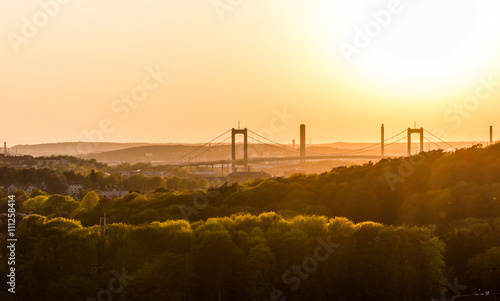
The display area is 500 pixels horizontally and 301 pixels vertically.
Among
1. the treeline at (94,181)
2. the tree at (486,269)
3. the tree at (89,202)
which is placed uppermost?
the treeline at (94,181)

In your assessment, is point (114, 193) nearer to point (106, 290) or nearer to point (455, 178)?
point (455, 178)

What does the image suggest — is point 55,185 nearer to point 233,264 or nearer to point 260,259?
point 233,264

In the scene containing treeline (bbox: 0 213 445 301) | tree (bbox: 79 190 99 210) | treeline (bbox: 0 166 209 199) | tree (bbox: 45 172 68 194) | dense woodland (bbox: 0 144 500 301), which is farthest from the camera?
treeline (bbox: 0 166 209 199)

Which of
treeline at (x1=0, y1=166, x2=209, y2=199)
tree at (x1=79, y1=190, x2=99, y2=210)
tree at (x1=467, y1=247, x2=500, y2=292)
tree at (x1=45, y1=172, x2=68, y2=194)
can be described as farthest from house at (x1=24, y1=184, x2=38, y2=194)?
tree at (x1=467, y1=247, x2=500, y2=292)

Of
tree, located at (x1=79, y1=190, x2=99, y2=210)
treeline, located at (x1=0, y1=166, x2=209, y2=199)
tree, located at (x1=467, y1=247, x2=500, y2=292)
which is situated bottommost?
tree, located at (x1=467, y1=247, x2=500, y2=292)

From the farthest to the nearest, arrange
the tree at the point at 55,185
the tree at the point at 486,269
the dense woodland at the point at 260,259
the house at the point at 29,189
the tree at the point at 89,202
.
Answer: the tree at the point at 55,185, the house at the point at 29,189, the tree at the point at 89,202, the tree at the point at 486,269, the dense woodland at the point at 260,259

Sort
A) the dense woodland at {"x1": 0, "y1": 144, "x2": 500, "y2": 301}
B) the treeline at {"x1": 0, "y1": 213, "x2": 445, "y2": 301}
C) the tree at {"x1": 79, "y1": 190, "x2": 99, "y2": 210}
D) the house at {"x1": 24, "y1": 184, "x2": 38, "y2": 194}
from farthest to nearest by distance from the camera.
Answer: the house at {"x1": 24, "y1": 184, "x2": 38, "y2": 194}, the tree at {"x1": 79, "y1": 190, "x2": 99, "y2": 210}, the dense woodland at {"x1": 0, "y1": 144, "x2": 500, "y2": 301}, the treeline at {"x1": 0, "y1": 213, "x2": 445, "y2": 301}

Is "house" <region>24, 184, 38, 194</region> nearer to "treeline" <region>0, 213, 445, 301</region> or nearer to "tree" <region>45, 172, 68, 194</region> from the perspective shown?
"tree" <region>45, 172, 68, 194</region>

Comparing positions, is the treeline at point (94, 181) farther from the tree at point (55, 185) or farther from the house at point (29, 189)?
the house at point (29, 189)

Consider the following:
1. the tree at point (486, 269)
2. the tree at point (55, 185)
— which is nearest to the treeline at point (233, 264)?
the tree at point (486, 269)
